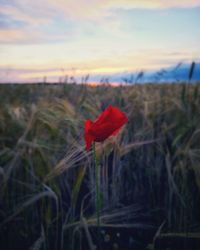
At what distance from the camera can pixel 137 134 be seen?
1984mm

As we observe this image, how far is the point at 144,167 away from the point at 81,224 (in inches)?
29.4

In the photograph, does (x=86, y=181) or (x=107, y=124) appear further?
(x=86, y=181)

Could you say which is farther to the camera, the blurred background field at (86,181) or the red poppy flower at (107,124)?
the blurred background field at (86,181)

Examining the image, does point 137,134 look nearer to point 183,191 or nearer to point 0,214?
point 183,191

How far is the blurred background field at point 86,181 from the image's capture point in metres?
1.47

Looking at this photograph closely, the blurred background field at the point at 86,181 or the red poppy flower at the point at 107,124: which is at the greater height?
the red poppy flower at the point at 107,124

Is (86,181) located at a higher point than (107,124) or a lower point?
lower

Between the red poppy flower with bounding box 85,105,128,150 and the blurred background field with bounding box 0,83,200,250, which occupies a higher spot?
the red poppy flower with bounding box 85,105,128,150

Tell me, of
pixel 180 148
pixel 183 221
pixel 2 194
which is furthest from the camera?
pixel 180 148

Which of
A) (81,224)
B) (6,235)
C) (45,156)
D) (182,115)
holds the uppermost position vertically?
(182,115)

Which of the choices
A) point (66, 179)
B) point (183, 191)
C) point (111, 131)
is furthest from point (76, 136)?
point (111, 131)

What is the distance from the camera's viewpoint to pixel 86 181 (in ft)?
6.15

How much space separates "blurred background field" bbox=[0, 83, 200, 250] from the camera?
4.82 ft

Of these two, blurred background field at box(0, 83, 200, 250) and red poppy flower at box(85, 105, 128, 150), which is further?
blurred background field at box(0, 83, 200, 250)
